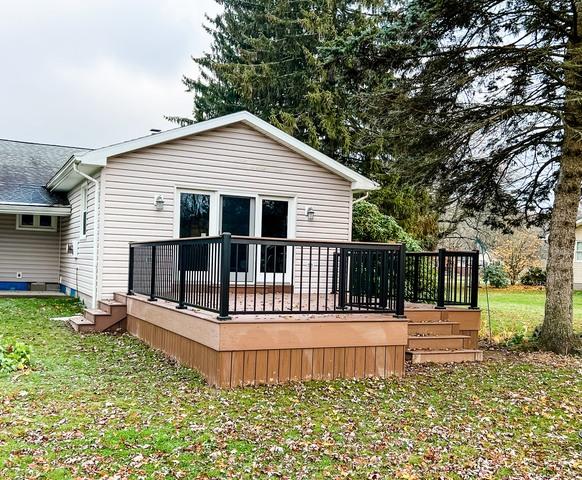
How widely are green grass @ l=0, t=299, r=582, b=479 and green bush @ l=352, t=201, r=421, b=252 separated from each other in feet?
24.8

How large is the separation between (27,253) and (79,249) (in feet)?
9.64

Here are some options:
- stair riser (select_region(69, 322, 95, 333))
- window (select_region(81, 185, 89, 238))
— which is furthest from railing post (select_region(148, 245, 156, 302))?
window (select_region(81, 185, 89, 238))

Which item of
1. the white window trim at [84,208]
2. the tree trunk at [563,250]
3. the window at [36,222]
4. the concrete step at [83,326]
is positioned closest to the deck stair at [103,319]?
the concrete step at [83,326]

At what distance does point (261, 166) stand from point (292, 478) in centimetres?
762

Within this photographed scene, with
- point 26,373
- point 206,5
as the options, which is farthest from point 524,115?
point 206,5

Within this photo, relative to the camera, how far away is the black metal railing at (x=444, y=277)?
25.1ft

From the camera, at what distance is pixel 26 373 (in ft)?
18.2

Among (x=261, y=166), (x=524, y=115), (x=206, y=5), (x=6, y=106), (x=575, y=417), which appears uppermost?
(x=206, y=5)

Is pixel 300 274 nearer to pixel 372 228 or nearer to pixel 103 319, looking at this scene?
pixel 103 319

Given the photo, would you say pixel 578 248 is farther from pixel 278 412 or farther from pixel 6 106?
pixel 6 106

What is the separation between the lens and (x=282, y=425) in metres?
4.25

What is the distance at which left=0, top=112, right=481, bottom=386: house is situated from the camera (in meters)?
5.53

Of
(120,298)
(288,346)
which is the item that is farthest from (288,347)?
(120,298)

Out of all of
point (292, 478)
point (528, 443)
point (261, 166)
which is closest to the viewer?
point (292, 478)
